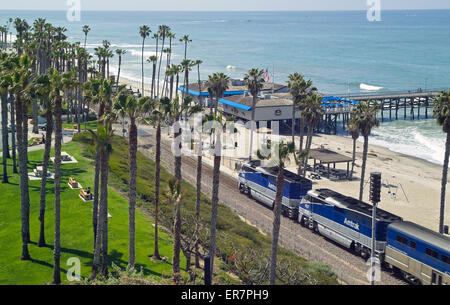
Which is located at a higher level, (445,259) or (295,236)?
(445,259)

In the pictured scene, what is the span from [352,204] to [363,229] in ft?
11.3

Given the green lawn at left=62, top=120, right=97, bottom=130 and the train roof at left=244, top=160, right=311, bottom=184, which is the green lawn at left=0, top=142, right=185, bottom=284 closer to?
the train roof at left=244, top=160, right=311, bottom=184

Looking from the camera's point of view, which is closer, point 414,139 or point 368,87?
point 414,139

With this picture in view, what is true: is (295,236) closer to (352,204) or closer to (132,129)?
(352,204)

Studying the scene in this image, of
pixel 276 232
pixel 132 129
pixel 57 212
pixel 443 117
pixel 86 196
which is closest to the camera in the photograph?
pixel 276 232

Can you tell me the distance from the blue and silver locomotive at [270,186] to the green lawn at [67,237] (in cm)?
1537

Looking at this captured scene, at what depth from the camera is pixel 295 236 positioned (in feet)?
157

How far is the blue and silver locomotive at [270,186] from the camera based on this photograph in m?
52.2

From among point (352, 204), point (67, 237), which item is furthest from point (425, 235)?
point (67, 237)

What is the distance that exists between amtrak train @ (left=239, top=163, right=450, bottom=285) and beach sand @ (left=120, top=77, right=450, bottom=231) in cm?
1087

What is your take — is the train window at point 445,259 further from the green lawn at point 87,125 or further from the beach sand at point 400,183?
the green lawn at point 87,125
